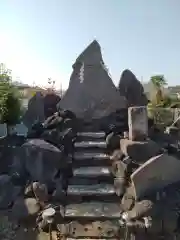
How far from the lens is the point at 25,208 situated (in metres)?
5.35

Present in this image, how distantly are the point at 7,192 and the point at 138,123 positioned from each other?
9.95ft

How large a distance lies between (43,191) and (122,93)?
4687mm

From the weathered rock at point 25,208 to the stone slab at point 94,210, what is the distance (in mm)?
590

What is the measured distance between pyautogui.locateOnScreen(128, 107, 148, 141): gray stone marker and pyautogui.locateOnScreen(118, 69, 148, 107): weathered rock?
2.73 meters

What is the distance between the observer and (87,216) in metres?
5.11

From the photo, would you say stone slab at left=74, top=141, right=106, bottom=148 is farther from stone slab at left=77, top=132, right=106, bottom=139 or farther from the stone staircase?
stone slab at left=77, top=132, right=106, bottom=139

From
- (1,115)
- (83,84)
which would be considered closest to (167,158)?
(83,84)

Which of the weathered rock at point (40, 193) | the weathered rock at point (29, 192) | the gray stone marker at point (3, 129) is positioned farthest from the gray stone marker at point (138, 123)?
the gray stone marker at point (3, 129)

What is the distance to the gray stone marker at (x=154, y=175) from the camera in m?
5.32

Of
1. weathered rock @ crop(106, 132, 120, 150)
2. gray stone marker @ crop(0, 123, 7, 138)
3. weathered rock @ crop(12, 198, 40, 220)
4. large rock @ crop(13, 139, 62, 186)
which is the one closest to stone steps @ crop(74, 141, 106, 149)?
weathered rock @ crop(106, 132, 120, 150)

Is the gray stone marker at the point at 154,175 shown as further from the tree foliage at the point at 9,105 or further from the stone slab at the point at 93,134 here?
the tree foliage at the point at 9,105

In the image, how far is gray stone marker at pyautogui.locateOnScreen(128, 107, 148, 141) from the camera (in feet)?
20.0

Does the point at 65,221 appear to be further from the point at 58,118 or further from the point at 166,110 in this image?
the point at 166,110

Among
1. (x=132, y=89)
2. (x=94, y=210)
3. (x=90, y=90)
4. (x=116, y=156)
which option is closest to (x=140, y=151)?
(x=116, y=156)
